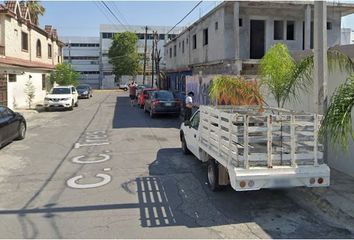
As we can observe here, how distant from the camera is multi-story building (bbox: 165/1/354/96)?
20.7 meters

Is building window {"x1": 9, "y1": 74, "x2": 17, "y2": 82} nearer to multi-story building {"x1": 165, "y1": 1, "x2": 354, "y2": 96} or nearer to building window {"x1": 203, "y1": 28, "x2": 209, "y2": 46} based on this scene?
multi-story building {"x1": 165, "y1": 1, "x2": 354, "y2": 96}

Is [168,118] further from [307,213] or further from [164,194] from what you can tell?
[307,213]

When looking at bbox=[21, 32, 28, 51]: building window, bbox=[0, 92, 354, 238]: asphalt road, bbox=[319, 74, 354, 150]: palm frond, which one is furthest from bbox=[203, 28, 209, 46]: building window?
bbox=[319, 74, 354, 150]: palm frond

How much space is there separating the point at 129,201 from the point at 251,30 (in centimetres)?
1922

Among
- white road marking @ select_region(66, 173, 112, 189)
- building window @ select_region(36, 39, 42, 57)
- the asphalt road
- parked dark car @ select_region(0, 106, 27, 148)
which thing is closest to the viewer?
the asphalt road

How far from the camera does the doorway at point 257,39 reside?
A: 2330 cm

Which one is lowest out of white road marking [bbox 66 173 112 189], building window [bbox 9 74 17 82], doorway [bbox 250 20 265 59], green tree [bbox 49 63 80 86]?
white road marking [bbox 66 173 112 189]

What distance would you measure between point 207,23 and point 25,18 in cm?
1417

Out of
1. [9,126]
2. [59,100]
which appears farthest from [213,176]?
[59,100]

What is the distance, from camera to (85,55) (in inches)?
3479

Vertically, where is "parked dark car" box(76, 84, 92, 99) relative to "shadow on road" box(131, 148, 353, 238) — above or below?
above

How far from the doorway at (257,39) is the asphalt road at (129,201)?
1431 cm

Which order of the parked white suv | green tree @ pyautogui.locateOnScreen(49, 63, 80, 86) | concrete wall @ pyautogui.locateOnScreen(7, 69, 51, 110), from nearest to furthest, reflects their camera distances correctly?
1. concrete wall @ pyautogui.locateOnScreen(7, 69, 51, 110)
2. the parked white suv
3. green tree @ pyautogui.locateOnScreen(49, 63, 80, 86)

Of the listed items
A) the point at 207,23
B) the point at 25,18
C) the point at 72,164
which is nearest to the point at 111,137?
the point at 72,164
